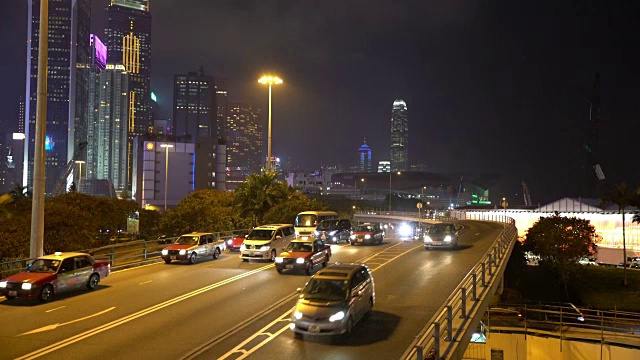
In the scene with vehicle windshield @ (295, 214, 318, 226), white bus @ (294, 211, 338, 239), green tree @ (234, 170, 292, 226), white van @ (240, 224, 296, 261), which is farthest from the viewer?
green tree @ (234, 170, 292, 226)

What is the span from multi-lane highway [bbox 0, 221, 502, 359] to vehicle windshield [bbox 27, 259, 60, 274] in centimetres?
117

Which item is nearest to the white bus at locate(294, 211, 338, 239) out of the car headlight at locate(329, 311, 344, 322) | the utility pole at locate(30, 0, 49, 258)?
the utility pole at locate(30, 0, 49, 258)

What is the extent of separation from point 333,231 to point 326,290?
25564 millimetres

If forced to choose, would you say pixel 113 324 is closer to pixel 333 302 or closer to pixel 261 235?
pixel 333 302

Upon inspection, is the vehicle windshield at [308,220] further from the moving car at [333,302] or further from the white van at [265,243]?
the moving car at [333,302]

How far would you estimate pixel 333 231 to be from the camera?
4066 cm


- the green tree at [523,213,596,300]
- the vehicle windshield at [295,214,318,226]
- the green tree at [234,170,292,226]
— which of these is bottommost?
the green tree at [523,213,596,300]

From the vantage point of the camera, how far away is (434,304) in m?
18.0

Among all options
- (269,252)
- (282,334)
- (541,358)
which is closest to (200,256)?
(269,252)

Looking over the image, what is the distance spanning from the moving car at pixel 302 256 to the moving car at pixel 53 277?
7580mm

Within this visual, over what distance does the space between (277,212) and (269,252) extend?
61.1 ft

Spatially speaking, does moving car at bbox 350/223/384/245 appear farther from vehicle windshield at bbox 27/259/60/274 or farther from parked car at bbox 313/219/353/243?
vehicle windshield at bbox 27/259/60/274

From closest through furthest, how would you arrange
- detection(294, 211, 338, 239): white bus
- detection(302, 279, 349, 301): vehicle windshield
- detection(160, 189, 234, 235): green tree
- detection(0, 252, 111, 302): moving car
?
1. detection(302, 279, 349, 301): vehicle windshield
2. detection(0, 252, 111, 302): moving car
3. detection(294, 211, 338, 239): white bus
4. detection(160, 189, 234, 235): green tree

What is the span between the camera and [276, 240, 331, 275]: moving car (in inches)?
966
